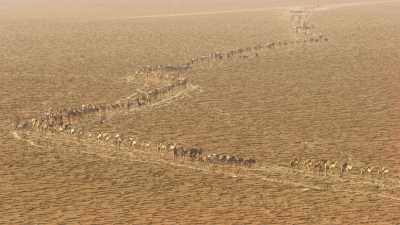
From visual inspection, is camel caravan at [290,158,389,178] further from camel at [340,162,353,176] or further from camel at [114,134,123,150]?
camel at [114,134,123,150]

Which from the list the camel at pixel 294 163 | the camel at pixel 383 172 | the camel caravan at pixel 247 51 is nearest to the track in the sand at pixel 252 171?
the camel at pixel 294 163

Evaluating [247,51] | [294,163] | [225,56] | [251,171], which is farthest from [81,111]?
[247,51]

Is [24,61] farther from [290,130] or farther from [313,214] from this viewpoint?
[313,214]

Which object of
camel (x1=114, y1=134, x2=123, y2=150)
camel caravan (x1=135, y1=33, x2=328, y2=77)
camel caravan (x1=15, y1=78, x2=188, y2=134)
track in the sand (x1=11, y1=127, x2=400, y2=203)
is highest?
camel caravan (x1=135, y1=33, x2=328, y2=77)

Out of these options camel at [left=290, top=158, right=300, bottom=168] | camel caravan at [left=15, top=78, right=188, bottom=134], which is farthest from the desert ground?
camel caravan at [left=15, top=78, right=188, bottom=134]

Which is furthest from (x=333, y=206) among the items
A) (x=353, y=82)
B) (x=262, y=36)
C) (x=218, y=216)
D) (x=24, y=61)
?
(x=262, y=36)

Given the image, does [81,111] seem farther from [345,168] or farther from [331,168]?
[345,168]

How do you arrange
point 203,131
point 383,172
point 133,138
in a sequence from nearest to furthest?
point 383,172, point 133,138, point 203,131
